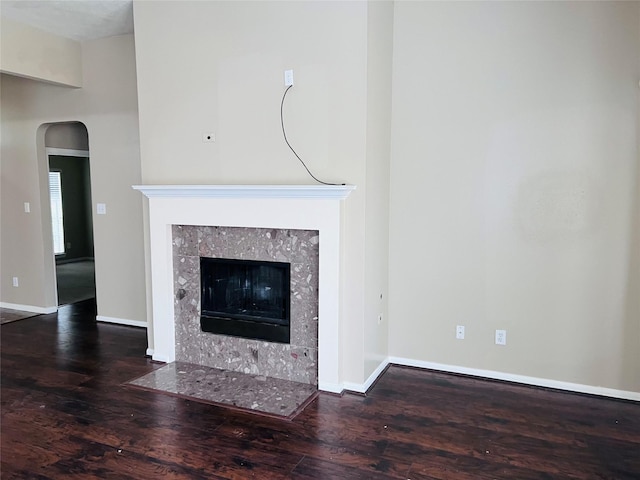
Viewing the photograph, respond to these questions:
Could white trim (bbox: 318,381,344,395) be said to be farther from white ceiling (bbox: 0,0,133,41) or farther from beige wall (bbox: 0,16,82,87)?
beige wall (bbox: 0,16,82,87)

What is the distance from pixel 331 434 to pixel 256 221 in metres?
1.53

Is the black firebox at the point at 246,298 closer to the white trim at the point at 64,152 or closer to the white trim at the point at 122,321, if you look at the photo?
the white trim at the point at 122,321

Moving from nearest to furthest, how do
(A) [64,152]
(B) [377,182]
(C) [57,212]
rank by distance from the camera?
(B) [377,182], (A) [64,152], (C) [57,212]

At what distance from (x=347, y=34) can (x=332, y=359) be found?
2.19 m

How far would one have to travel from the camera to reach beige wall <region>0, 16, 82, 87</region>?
164 inches

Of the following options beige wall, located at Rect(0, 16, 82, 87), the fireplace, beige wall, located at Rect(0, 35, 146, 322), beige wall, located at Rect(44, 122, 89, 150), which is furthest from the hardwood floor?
beige wall, located at Rect(44, 122, 89, 150)

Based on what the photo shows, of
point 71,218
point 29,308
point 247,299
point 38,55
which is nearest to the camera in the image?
point 247,299

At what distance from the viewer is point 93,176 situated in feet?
16.3

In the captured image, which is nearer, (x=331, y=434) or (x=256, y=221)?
(x=331, y=434)

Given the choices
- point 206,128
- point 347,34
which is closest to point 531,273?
point 347,34

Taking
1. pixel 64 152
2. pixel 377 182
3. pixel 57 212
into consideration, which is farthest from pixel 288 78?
pixel 57 212

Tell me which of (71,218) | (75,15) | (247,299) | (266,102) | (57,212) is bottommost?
(247,299)

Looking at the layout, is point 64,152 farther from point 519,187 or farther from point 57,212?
point 519,187

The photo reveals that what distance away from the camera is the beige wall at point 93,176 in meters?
4.72
